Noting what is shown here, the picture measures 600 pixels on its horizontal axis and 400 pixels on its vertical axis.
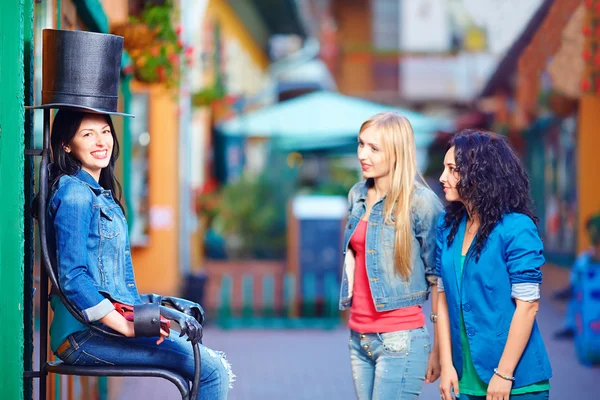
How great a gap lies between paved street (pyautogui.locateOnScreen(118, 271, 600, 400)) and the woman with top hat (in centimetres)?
377

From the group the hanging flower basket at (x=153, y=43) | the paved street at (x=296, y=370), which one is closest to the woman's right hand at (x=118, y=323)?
the paved street at (x=296, y=370)

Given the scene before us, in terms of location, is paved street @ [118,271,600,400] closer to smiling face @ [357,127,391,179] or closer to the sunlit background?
the sunlit background

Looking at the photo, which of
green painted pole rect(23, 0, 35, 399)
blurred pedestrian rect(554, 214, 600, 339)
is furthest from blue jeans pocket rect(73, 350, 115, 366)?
blurred pedestrian rect(554, 214, 600, 339)

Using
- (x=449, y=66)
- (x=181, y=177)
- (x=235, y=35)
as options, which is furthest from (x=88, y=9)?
(x=449, y=66)

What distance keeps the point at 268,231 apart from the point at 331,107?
7.95 ft

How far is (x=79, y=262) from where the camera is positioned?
313 cm

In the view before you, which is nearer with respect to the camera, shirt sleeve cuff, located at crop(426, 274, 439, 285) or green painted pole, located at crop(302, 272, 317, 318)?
shirt sleeve cuff, located at crop(426, 274, 439, 285)

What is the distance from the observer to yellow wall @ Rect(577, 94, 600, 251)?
1241 cm

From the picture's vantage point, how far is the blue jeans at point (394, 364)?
3947mm

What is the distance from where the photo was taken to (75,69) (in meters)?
3.31

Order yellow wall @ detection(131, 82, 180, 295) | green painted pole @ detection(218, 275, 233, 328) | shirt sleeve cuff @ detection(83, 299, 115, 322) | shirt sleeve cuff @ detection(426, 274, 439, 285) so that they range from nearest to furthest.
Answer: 1. shirt sleeve cuff @ detection(83, 299, 115, 322)
2. shirt sleeve cuff @ detection(426, 274, 439, 285)
3. green painted pole @ detection(218, 275, 233, 328)
4. yellow wall @ detection(131, 82, 180, 295)

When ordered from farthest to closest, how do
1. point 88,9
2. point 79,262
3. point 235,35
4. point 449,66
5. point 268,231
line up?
point 449,66, point 235,35, point 268,231, point 88,9, point 79,262

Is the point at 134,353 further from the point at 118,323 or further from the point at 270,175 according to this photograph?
the point at 270,175

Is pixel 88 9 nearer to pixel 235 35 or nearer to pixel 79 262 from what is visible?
pixel 79 262
